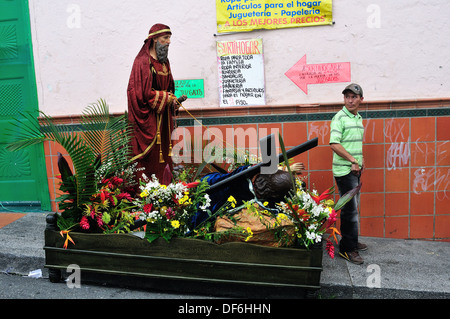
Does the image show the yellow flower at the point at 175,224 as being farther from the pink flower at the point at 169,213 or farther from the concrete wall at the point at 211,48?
the concrete wall at the point at 211,48

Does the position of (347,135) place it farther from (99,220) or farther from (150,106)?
(99,220)

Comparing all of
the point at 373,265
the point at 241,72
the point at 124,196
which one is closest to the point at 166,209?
the point at 124,196

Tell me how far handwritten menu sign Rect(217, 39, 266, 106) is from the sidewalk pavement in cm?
202

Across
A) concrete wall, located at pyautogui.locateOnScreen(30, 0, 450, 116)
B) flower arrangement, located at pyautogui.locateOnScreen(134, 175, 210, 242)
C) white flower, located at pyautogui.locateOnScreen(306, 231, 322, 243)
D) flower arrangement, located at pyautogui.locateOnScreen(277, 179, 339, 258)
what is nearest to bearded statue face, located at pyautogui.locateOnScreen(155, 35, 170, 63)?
concrete wall, located at pyautogui.locateOnScreen(30, 0, 450, 116)

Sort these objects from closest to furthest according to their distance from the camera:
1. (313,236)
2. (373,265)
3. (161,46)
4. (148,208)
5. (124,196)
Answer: (313,236) → (148,208) → (124,196) → (373,265) → (161,46)

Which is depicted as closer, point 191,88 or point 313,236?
point 313,236

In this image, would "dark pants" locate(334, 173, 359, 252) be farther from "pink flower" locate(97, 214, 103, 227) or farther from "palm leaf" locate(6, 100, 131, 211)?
"pink flower" locate(97, 214, 103, 227)

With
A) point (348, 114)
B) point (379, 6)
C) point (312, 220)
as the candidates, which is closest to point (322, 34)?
point (379, 6)

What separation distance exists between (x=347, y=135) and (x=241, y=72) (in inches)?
60.1

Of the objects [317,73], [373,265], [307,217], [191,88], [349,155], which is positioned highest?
[317,73]

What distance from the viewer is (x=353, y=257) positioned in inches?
148

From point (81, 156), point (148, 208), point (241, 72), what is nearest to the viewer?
point (148, 208)
